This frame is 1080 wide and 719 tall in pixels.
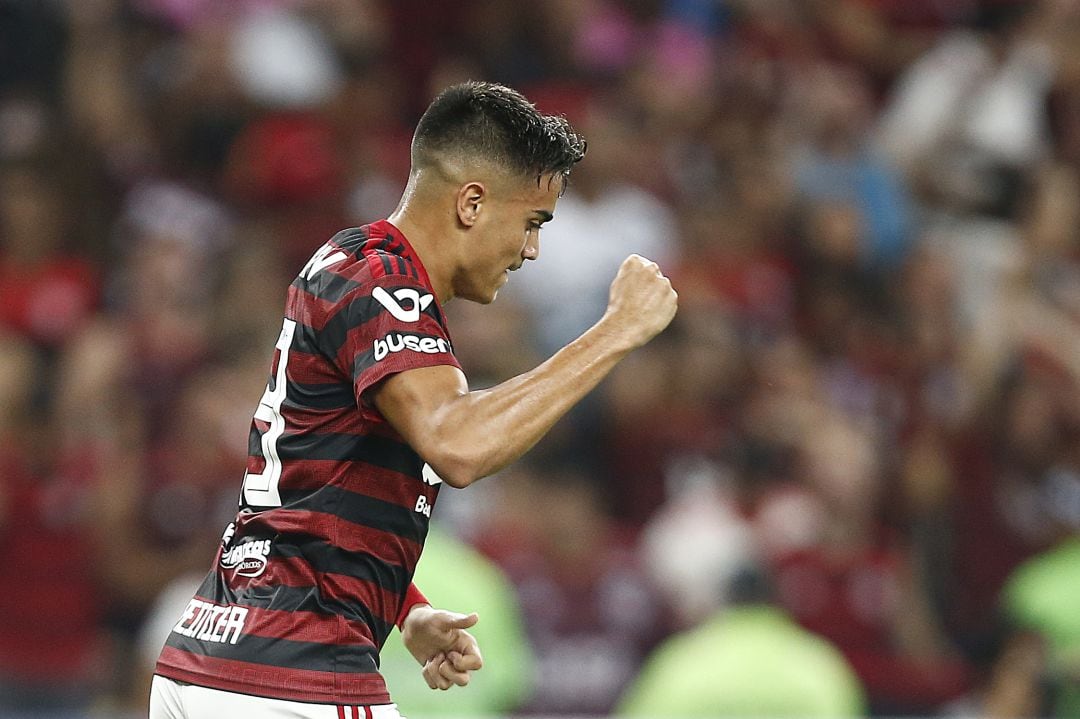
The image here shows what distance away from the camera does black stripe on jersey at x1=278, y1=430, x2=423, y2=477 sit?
3139mm

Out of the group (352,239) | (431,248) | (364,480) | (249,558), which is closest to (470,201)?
(431,248)

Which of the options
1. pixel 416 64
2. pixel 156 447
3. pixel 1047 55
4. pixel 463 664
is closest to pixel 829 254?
pixel 1047 55

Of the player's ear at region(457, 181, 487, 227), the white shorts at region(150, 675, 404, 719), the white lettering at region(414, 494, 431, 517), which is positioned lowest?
the white shorts at region(150, 675, 404, 719)

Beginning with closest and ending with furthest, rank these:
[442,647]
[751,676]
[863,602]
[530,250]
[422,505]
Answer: [422,505], [530,250], [442,647], [751,676], [863,602]

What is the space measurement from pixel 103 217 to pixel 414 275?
5.93m

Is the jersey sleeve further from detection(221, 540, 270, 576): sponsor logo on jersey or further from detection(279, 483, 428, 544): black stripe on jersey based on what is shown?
detection(221, 540, 270, 576): sponsor logo on jersey

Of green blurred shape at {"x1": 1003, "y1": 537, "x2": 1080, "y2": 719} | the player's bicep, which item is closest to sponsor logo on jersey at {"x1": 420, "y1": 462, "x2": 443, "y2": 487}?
the player's bicep

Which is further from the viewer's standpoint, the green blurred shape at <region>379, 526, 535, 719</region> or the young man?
the green blurred shape at <region>379, 526, 535, 719</region>

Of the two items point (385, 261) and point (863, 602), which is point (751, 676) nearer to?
point (863, 602)

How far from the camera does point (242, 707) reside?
308cm

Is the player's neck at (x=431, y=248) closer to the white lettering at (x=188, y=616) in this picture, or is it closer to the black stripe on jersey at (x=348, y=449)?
the black stripe on jersey at (x=348, y=449)

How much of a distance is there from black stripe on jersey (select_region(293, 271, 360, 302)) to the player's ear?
0.93 feet

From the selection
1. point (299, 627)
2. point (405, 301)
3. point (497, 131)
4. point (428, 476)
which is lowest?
point (299, 627)

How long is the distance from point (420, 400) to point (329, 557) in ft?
1.23
